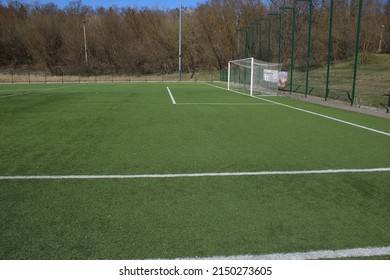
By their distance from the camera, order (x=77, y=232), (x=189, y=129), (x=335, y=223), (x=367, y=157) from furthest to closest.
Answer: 1. (x=189, y=129)
2. (x=367, y=157)
3. (x=335, y=223)
4. (x=77, y=232)

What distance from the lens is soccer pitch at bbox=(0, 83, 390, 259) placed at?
3.71 meters

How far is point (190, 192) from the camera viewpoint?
16.9ft

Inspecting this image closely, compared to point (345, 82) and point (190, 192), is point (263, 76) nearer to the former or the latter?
point (345, 82)

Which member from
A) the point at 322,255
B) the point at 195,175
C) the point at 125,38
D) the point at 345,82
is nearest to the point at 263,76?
the point at 345,82

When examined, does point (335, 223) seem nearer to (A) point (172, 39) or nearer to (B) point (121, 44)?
(A) point (172, 39)

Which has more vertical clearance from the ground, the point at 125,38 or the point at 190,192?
the point at 125,38

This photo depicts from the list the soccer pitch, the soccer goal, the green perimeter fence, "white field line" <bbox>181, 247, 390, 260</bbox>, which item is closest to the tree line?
the green perimeter fence

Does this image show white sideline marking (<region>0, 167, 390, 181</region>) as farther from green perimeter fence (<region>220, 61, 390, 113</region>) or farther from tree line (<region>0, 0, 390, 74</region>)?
tree line (<region>0, 0, 390, 74</region>)

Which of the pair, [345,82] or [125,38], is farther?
[125,38]

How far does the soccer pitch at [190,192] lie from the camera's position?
371cm

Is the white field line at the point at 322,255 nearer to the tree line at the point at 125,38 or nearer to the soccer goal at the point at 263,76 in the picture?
the soccer goal at the point at 263,76
